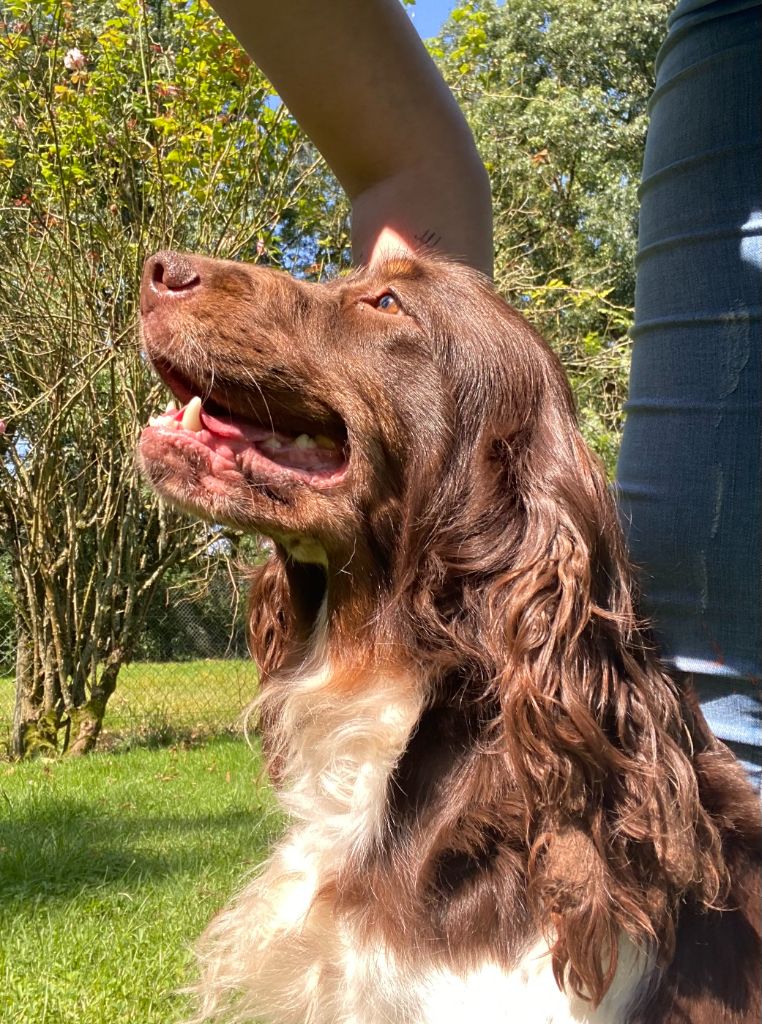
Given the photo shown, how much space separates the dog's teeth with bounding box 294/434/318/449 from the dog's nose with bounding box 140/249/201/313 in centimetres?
41

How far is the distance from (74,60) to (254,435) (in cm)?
608

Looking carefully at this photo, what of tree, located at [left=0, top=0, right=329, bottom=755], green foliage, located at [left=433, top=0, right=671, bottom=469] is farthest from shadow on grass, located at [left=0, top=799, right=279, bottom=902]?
green foliage, located at [left=433, top=0, right=671, bottom=469]

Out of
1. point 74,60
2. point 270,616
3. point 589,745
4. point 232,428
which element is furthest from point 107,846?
point 74,60

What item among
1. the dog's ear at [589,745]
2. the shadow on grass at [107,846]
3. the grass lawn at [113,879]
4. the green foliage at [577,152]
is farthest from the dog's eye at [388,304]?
the green foliage at [577,152]

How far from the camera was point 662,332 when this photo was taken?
2621 millimetres

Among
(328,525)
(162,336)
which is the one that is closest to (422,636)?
(328,525)

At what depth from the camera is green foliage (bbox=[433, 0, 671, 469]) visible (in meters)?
12.2

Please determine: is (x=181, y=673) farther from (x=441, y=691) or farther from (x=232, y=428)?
(x=441, y=691)

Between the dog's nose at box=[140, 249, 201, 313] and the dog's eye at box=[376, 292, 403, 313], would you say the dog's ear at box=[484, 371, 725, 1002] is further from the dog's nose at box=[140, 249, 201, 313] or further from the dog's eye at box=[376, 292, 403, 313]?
the dog's nose at box=[140, 249, 201, 313]

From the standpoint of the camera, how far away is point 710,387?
2488mm

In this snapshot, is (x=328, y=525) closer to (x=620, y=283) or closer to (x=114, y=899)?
(x=114, y=899)

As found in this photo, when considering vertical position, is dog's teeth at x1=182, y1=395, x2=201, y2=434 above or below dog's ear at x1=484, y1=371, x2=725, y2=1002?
above

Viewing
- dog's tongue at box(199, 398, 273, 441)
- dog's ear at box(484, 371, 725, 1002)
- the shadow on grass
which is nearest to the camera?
dog's ear at box(484, 371, 725, 1002)

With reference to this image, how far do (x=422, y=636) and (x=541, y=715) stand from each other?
1.30 ft
